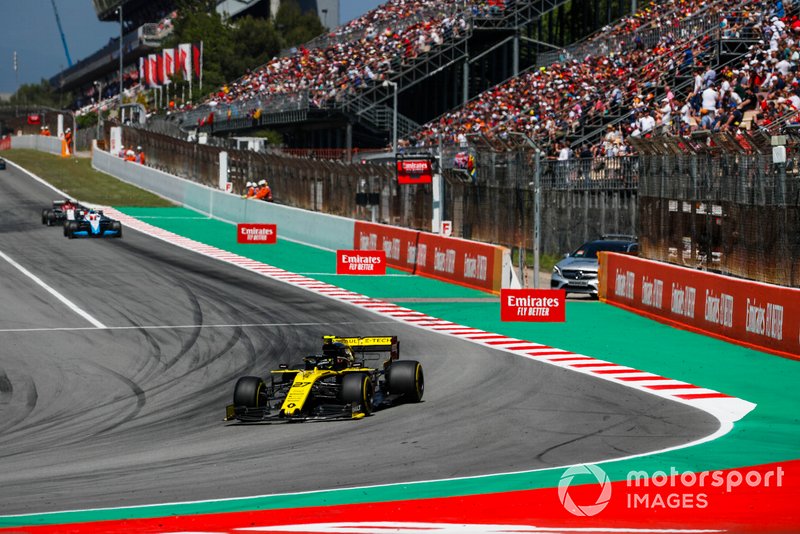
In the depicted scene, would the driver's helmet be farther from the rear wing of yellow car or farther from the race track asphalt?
the race track asphalt

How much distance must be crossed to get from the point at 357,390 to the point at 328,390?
478 millimetres

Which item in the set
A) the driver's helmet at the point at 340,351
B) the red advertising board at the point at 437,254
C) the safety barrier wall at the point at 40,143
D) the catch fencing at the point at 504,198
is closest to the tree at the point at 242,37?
the safety barrier wall at the point at 40,143

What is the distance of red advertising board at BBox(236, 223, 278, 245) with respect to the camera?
40.2 metres

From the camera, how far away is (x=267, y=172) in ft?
166

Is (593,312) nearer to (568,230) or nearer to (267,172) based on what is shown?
(568,230)

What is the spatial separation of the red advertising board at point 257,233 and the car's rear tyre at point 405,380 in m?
26.0

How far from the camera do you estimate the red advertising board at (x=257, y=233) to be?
132ft

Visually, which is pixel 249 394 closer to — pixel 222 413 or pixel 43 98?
pixel 222 413

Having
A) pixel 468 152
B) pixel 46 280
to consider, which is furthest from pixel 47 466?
pixel 468 152

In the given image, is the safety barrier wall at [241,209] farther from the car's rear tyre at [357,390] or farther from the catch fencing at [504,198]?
the car's rear tyre at [357,390]

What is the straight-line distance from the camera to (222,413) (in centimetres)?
1442

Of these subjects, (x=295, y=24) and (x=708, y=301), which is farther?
(x=295, y=24)

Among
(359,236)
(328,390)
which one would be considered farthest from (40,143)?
(328,390)

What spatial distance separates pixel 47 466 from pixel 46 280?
18101 millimetres
